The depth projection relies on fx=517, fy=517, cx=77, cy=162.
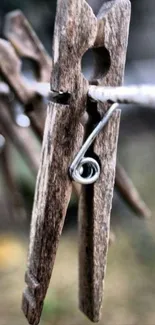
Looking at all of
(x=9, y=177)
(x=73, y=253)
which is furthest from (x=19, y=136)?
(x=73, y=253)

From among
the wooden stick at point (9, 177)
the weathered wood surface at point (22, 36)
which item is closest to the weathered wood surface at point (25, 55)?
the weathered wood surface at point (22, 36)

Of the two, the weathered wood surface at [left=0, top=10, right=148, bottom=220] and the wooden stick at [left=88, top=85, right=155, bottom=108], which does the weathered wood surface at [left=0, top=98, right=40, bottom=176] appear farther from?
the wooden stick at [left=88, top=85, right=155, bottom=108]

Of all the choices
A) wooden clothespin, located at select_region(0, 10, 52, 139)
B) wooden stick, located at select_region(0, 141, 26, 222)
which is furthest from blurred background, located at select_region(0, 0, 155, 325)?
wooden clothespin, located at select_region(0, 10, 52, 139)

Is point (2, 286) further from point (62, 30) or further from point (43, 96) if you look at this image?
point (62, 30)

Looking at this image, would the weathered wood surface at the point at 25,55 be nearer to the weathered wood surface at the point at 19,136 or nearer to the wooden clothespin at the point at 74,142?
the weathered wood surface at the point at 19,136

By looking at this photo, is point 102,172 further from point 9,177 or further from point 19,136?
point 9,177

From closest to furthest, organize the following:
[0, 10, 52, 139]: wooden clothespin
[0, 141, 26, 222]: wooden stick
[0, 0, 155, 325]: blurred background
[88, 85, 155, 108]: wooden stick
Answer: [88, 85, 155, 108]: wooden stick
[0, 10, 52, 139]: wooden clothespin
[0, 0, 155, 325]: blurred background
[0, 141, 26, 222]: wooden stick
